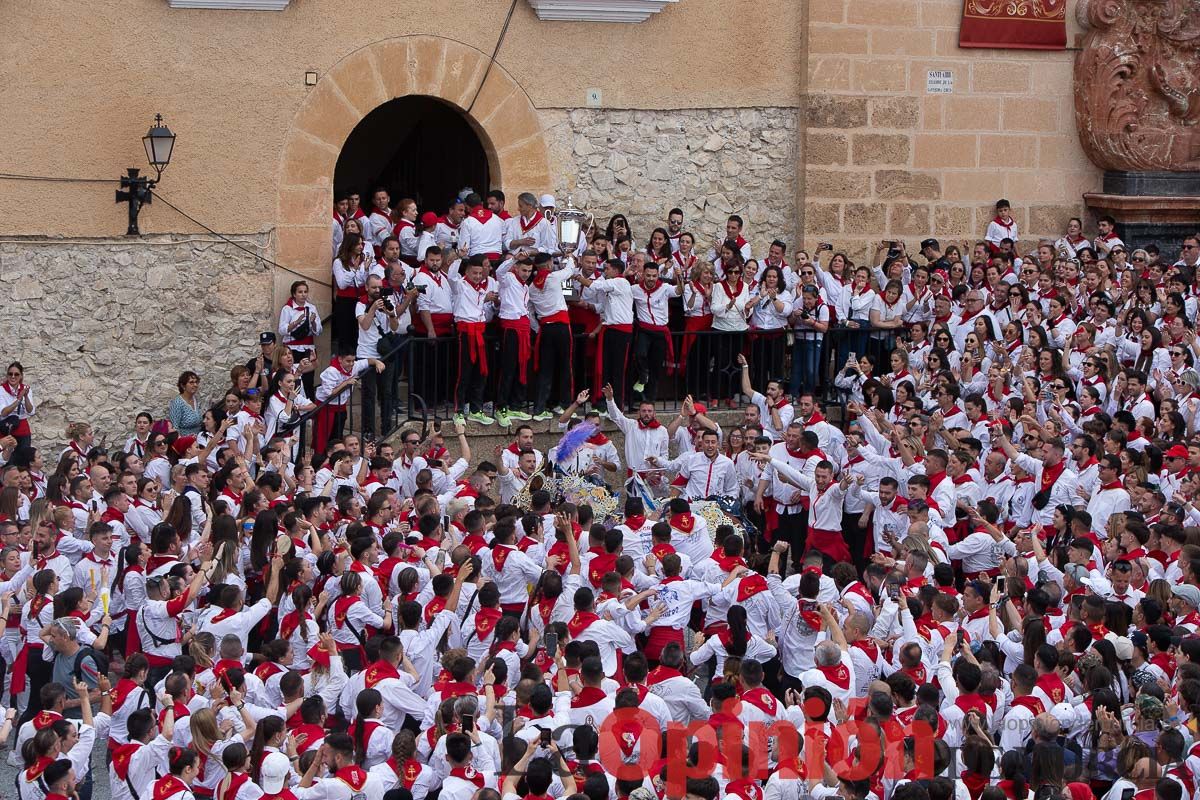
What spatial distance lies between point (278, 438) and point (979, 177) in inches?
323

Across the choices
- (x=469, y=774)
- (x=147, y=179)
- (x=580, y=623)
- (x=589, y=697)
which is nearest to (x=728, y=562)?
(x=580, y=623)

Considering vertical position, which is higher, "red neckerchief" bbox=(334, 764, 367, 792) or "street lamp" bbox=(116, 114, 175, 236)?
"street lamp" bbox=(116, 114, 175, 236)

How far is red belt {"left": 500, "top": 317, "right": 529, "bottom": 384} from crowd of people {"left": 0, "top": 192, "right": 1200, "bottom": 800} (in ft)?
0.14

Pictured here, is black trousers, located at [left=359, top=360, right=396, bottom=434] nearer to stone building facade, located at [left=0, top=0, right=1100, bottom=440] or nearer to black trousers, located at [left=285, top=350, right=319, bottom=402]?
black trousers, located at [left=285, top=350, right=319, bottom=402]

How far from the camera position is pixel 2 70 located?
16.2 meters

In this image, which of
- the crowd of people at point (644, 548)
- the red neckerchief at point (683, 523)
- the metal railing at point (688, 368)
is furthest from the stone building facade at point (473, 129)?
the red neckerchief at point (683, 523)

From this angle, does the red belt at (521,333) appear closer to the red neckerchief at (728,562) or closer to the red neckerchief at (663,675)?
the red neckerchief at (728,562)

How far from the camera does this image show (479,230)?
1703cm

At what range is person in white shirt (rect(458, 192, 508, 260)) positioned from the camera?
17.0m

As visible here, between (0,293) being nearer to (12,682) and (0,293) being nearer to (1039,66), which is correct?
(12,682)

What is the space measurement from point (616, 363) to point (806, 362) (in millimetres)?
1936

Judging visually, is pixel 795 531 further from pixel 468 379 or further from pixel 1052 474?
pixel 468 379

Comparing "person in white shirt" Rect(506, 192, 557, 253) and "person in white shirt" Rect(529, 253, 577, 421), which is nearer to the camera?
"person in white shirt" Rect(529, 253, 577, 421)

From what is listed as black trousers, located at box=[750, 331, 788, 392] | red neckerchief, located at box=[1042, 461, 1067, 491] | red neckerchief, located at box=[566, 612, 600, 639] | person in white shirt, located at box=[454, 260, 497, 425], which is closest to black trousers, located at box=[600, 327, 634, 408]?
person in white shirt, located at box=[454, 260, 497, 425]
